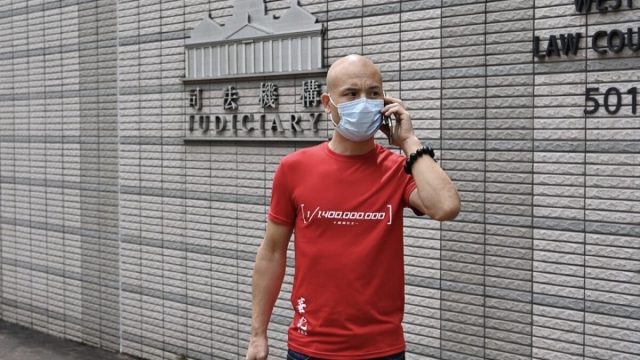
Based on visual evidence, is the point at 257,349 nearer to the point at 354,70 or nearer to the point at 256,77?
the point at 354,70

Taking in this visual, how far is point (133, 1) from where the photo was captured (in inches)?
280

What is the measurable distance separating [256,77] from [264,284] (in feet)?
10.5

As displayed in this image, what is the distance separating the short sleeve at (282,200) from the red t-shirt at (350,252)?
0.05 m

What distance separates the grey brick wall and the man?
1781mm

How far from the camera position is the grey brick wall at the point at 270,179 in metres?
4.28

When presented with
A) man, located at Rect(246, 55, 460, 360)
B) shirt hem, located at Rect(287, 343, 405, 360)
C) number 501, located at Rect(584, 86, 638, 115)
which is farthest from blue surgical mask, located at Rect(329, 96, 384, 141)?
number 501, located at Rect(584, 86, 638, 115)

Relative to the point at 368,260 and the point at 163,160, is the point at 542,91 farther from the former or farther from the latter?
the point at 163,160

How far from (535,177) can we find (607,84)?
2.21 feet

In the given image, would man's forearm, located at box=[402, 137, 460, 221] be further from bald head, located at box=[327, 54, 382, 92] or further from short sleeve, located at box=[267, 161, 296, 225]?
short sleeve, located at box=[267, 161, 296, 225]

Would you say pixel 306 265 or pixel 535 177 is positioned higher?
pixel 535 177

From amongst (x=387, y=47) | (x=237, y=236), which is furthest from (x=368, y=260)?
(x=237, y=236)

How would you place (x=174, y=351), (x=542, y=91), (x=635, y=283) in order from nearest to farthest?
(x=635, y=283)
(x=542, y=91)
(x=174, y=351)

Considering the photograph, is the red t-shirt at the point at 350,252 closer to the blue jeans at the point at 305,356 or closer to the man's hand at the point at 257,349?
the blue jeans at the point at 305,356

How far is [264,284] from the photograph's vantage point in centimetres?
315
